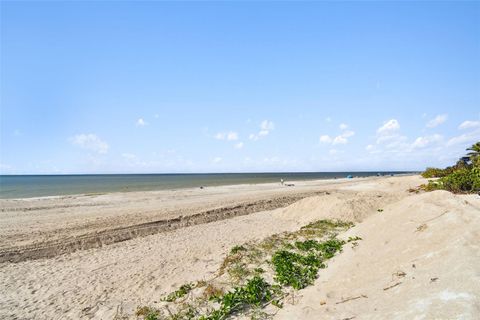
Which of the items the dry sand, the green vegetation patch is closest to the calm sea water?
the dry sand

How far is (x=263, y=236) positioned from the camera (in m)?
13.8

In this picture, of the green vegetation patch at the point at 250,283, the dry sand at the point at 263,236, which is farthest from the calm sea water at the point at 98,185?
the green vegetation patch at the point at 250,283

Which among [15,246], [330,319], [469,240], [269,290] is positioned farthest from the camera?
[15,246]

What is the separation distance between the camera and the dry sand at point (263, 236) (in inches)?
202

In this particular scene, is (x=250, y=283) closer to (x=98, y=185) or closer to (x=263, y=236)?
(x=263, y=236)

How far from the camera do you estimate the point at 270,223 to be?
1686cm

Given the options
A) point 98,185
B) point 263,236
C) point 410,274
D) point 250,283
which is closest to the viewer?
point 410,274

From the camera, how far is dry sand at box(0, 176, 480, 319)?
5125 millimetres

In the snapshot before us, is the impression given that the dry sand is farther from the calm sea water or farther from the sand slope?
the calm sea water

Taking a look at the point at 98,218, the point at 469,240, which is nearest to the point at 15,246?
the point at 98,218

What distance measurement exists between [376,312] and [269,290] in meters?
3.10

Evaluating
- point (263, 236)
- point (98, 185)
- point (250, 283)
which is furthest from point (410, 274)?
point (98, 185)

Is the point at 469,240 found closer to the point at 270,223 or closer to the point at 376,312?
the point at 376,312

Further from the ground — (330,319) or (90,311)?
(330,319)
